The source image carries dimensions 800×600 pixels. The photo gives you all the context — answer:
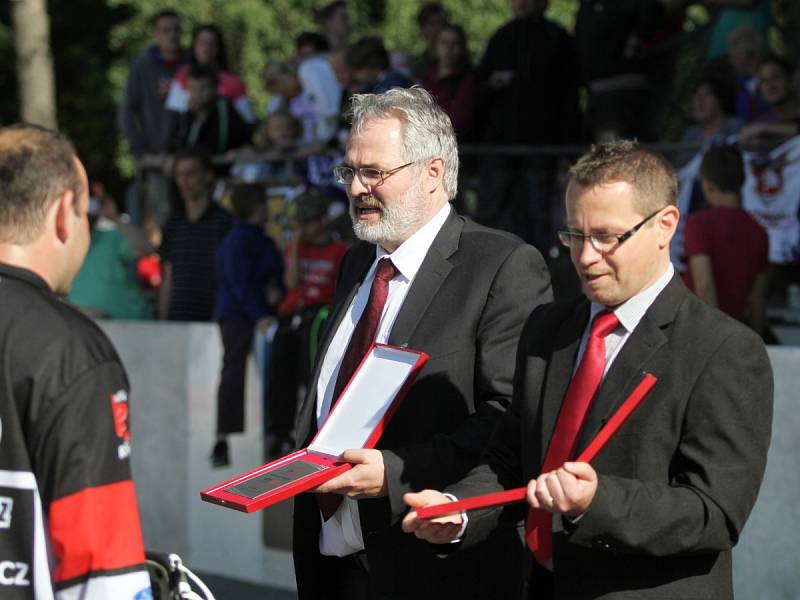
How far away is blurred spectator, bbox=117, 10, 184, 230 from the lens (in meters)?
10.8

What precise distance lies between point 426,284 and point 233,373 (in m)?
4.35

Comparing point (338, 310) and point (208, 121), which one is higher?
point (208, 121)

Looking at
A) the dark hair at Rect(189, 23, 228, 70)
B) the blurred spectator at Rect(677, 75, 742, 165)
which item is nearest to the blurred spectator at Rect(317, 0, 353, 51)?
the dark hair at Rect(189, 23, 228, 70)

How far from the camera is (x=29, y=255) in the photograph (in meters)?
2.68

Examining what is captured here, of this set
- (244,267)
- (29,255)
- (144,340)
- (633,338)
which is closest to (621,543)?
(633,338)

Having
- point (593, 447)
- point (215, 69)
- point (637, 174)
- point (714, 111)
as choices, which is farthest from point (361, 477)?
point (215, 69)

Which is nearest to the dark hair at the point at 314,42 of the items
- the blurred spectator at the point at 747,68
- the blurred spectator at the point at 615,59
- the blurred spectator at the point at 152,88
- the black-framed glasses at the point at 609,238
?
the blurred spectator at the point at 152,88

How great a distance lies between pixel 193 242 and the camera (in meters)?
8.38

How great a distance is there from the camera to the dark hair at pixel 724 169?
6.17 m

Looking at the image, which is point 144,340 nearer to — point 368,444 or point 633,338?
point 368,444

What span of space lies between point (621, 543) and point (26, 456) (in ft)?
4.20

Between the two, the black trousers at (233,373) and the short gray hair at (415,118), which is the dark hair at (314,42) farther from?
the short gray hair at (415,118)

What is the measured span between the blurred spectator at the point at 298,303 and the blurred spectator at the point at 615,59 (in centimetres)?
217

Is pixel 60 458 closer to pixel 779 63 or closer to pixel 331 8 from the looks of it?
pixel 779 63
